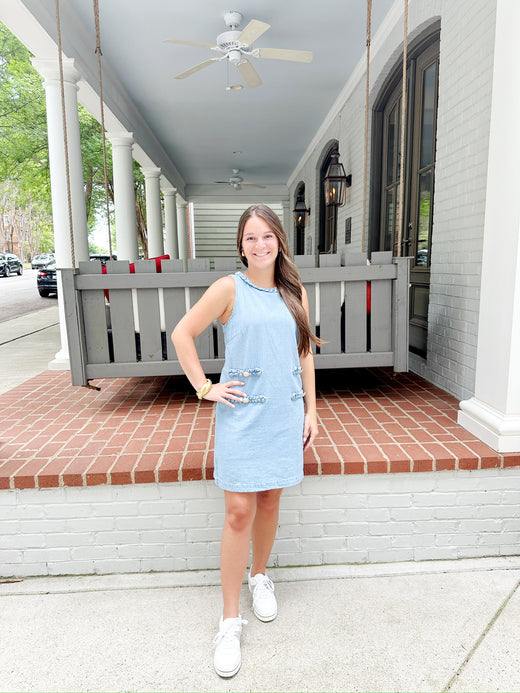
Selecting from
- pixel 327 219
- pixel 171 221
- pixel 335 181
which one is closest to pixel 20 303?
pixel 171 221

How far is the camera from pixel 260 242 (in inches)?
60.1

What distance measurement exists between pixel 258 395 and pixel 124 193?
21.7ft

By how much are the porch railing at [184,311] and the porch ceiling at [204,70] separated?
8.83 feet

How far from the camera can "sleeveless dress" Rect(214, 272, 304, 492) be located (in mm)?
1495

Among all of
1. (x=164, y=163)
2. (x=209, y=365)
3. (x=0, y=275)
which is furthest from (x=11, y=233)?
(x=209, y=365)

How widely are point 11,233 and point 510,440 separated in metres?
59.8

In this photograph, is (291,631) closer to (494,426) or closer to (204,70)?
(494,426)

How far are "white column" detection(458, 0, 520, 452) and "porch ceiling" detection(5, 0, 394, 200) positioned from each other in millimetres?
2675

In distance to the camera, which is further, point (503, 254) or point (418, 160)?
point (418, 160)

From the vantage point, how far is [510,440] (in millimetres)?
2143

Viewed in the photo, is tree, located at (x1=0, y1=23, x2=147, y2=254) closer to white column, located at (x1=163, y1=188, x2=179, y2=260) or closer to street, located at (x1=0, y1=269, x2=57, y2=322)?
white column, located at (x1=163, y1=188, x2=179, y2=260)

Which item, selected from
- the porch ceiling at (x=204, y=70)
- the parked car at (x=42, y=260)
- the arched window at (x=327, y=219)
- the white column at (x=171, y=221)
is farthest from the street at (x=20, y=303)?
the parked car at (x=42, y=260)

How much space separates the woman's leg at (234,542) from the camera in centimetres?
156

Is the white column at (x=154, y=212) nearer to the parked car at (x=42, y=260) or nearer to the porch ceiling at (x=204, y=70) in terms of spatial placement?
the porch ceiling at (x=204, y=70)
